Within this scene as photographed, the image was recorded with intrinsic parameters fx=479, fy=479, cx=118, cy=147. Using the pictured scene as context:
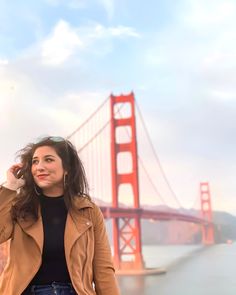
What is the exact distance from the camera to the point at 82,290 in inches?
34.2

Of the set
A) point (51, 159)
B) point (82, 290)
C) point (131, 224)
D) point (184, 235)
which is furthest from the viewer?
point (184, 235)

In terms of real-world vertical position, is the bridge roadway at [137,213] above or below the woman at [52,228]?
above

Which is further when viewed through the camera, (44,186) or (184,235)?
(184,235)

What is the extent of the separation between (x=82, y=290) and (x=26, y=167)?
0.90 feet

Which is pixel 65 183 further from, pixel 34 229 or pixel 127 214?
pixel 127 214

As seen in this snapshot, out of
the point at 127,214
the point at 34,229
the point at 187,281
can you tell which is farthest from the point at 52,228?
the point at 187,281

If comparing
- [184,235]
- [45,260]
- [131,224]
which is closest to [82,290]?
[45,260]

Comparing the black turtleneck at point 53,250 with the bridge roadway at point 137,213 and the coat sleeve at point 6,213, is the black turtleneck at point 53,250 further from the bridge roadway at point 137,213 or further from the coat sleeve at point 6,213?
the bridge roadway at point 137,213

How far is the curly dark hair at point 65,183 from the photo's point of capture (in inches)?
36.0

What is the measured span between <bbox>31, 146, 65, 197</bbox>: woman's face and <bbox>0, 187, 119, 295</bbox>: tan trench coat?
52 millimetres

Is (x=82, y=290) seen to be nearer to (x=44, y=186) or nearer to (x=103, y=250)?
(x=103, y=250)

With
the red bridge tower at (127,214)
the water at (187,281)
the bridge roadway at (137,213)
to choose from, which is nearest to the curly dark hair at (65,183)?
the bridge roadway at (137,213)

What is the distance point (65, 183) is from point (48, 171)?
0.05 m

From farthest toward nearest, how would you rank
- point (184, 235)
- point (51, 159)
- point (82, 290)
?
1. point (184, 235)
2. point (51, 159)
3. point (82, 290)
